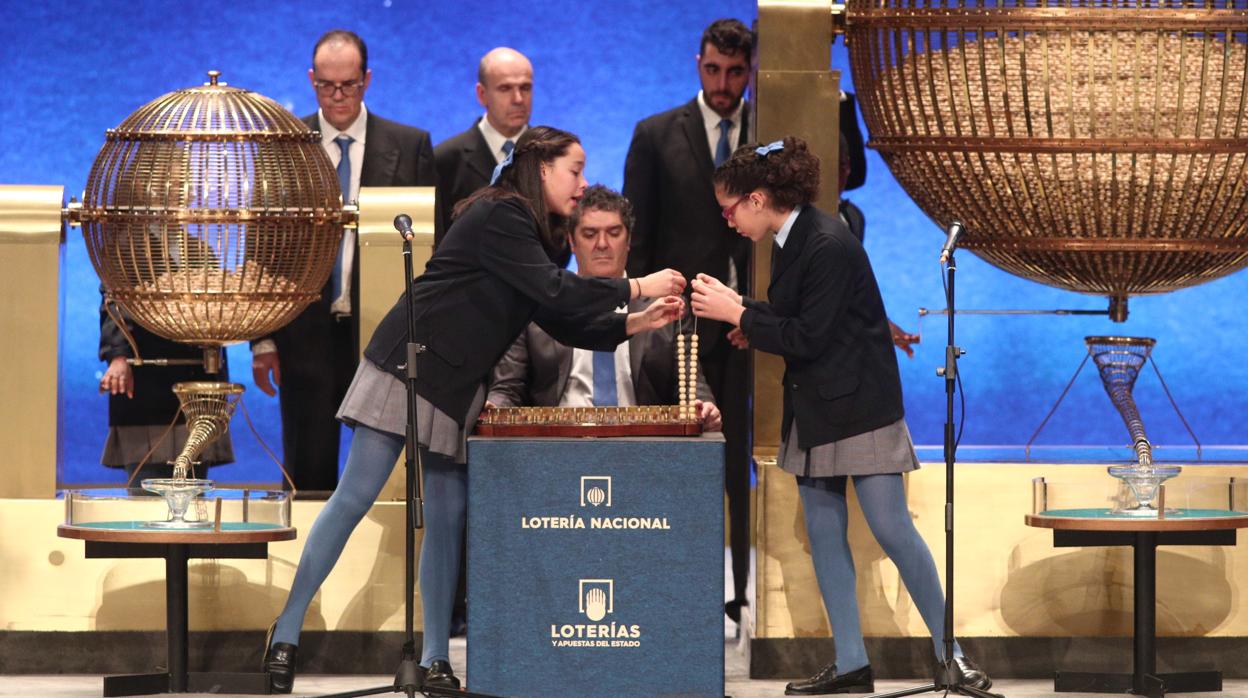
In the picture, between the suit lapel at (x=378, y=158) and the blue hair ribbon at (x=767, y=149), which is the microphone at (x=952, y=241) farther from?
the suit lapel at (x=378, y=158)

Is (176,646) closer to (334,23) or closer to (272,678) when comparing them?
(272,678)

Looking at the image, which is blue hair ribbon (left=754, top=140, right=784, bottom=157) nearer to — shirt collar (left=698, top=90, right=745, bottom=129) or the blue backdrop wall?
shirt collar (left=698, top=90, right=745, bottom=129)

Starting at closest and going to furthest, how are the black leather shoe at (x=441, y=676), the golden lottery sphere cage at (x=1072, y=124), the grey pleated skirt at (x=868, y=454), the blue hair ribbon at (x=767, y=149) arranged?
the black leather shoe at (x=441, y=676)
the grey pleated skirt at (x=868, y=454)
the blue hair ribbon at (x=767, y=149)
the golden lottery sphere cage at (x=1072, y=124)

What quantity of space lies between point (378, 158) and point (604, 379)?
1.28 meters

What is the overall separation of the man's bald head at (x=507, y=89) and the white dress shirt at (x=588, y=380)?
1.12 metres

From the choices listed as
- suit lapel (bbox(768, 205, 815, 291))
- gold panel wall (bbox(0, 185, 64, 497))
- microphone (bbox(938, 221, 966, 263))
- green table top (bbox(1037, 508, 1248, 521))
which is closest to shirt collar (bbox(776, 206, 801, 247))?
suit lapel (bbox(768, 205, 815, 291))

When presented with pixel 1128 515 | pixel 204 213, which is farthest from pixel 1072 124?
pixel 204 213

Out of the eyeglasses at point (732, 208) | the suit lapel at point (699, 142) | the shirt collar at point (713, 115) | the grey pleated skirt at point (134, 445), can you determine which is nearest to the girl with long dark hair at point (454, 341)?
the eyeglasses at point (732, 208)

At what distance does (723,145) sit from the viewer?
6.56m

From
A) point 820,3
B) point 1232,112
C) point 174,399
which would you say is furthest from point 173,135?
point 1232,112

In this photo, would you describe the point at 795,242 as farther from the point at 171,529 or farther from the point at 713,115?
the point at 171,529

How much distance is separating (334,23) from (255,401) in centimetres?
190

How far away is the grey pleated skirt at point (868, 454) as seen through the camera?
516cm

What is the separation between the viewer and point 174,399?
20.5 ft
